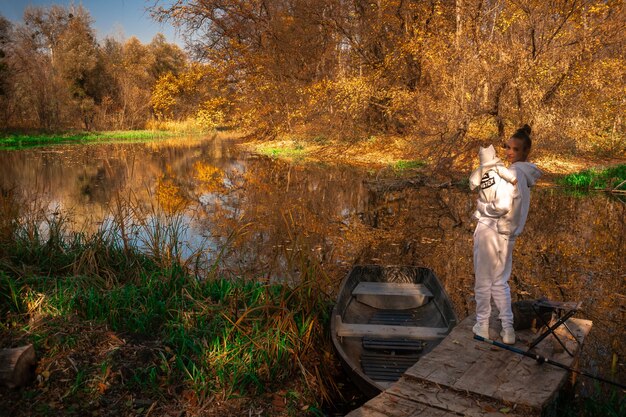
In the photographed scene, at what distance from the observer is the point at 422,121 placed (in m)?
19.6

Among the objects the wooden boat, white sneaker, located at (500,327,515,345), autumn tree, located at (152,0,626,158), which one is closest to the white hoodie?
white sneaker, located at (500,327,515,345)

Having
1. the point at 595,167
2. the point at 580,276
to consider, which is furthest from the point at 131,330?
the point at 595,167

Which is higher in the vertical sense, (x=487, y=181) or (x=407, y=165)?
(x=487, y=181)

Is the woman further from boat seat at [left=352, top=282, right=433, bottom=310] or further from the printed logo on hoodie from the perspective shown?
boat seat at [left=352, top=282, right=433, bottom=310]

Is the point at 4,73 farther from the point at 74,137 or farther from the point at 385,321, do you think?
the point at 385,321

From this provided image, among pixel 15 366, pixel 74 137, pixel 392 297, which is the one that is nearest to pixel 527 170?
pixel 392 297

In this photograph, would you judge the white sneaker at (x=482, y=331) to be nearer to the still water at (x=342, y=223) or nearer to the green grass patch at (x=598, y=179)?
the still water at (x=342, y=223)

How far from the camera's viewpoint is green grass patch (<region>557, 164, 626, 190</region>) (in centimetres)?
1559

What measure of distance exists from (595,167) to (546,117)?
9.83 feet

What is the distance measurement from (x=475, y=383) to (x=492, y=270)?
1.07m

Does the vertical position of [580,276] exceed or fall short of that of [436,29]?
it falls short

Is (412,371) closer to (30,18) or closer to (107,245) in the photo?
(107,245)

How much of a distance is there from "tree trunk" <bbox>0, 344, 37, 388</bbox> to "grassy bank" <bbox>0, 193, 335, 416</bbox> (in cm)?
8

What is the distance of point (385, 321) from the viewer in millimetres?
5988
